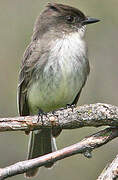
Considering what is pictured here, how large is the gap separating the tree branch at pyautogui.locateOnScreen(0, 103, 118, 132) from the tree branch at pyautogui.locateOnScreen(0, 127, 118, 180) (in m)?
0.11

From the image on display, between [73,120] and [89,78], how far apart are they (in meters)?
3.00

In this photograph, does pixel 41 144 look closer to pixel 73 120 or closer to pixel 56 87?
pixel 56 87

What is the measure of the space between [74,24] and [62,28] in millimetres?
134

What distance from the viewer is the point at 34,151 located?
5.74 m

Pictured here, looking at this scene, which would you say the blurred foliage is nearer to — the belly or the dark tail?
the dark tail

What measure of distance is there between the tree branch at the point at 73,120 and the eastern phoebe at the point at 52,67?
1.22m

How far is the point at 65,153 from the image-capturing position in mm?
3775

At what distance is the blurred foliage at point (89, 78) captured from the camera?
23.0ft

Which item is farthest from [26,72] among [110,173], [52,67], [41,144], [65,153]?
[110,173]

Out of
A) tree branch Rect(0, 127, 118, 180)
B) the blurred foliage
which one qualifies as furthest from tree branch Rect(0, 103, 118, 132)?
the blurred foliage

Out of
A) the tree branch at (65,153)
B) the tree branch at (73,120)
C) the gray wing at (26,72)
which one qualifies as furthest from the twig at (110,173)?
the gray wing at (26,72)

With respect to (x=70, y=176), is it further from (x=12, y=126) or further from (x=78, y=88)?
(x=12, y=126)

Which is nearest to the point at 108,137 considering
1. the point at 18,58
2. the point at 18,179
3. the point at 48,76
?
the point at 48,76

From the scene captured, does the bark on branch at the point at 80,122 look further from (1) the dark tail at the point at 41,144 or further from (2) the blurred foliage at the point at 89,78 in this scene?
(2) the blurred foliage at the point at 89,78
